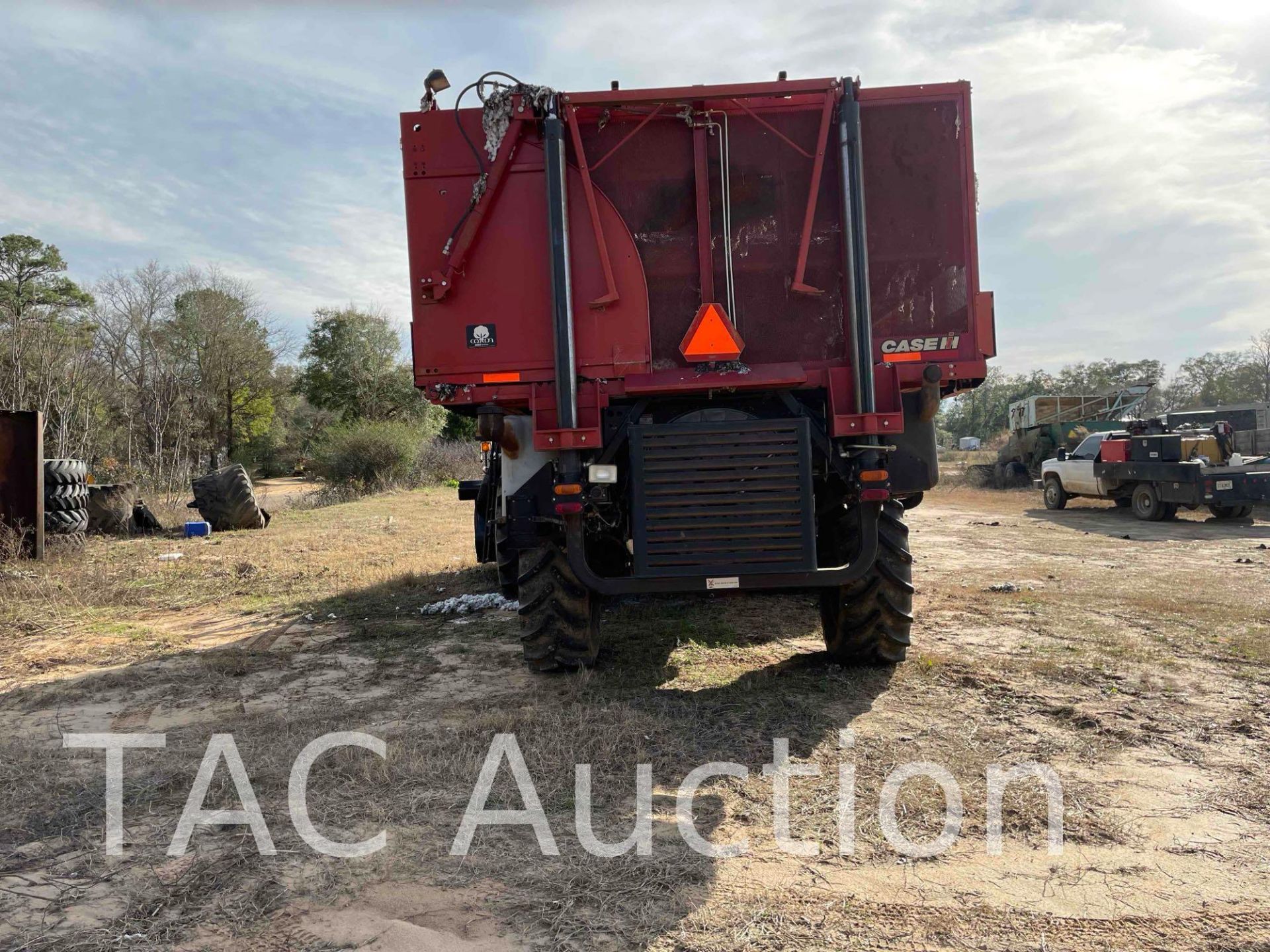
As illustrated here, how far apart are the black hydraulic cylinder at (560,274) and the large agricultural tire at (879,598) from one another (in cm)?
177

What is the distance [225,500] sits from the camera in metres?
13.9

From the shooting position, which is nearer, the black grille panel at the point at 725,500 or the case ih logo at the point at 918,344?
the black grille panel at the point at 725,500

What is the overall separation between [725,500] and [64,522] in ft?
32.5

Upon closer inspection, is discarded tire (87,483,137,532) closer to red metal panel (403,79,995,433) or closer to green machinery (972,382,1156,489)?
red metal panel (403,79,995,433)

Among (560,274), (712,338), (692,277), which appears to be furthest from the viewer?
(692,277)

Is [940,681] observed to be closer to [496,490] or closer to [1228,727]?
[1228,727]

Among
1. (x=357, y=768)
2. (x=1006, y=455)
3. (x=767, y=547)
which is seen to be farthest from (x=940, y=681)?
(x=1006, y=455)

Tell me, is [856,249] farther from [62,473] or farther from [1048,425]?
[1048,425]

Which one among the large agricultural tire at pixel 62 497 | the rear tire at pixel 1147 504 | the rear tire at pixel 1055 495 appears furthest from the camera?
the rear tire at pixel 1055 495

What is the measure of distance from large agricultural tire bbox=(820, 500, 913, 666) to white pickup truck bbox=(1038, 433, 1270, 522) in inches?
428

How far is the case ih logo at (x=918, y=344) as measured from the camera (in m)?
4.90

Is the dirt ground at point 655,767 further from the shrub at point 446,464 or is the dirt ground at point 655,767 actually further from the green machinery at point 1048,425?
the shrub at point 446,464

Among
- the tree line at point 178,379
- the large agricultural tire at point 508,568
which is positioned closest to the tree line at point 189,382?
the tree line at point 178,379

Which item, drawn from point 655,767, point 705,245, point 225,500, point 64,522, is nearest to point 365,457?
point 225,500
